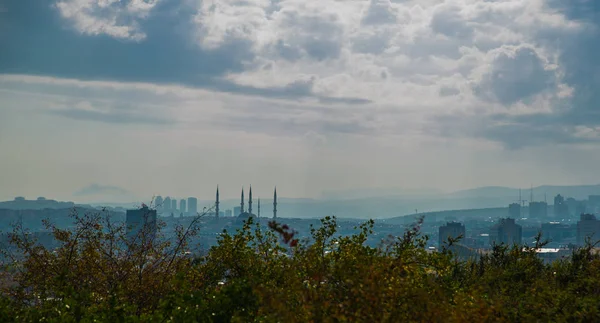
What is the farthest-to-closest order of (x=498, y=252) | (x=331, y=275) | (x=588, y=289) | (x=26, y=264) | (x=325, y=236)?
1. (x=498, y=252)
2. (x=26, y=264)
3. (x=325, y=236)
4. (x=588, y=289)
5. (x=331, y=275)

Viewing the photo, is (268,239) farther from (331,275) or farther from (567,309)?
(567,309)

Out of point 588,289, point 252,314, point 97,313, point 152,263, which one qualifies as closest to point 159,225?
point 152,263

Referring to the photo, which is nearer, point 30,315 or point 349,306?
point 349,306

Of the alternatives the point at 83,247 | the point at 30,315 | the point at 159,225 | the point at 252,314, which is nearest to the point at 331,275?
the point at 252,314

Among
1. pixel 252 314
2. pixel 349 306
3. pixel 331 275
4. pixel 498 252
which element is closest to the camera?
pixel 349 306

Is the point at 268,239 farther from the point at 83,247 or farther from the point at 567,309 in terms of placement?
the point at 567,309

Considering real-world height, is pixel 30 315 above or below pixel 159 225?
below
